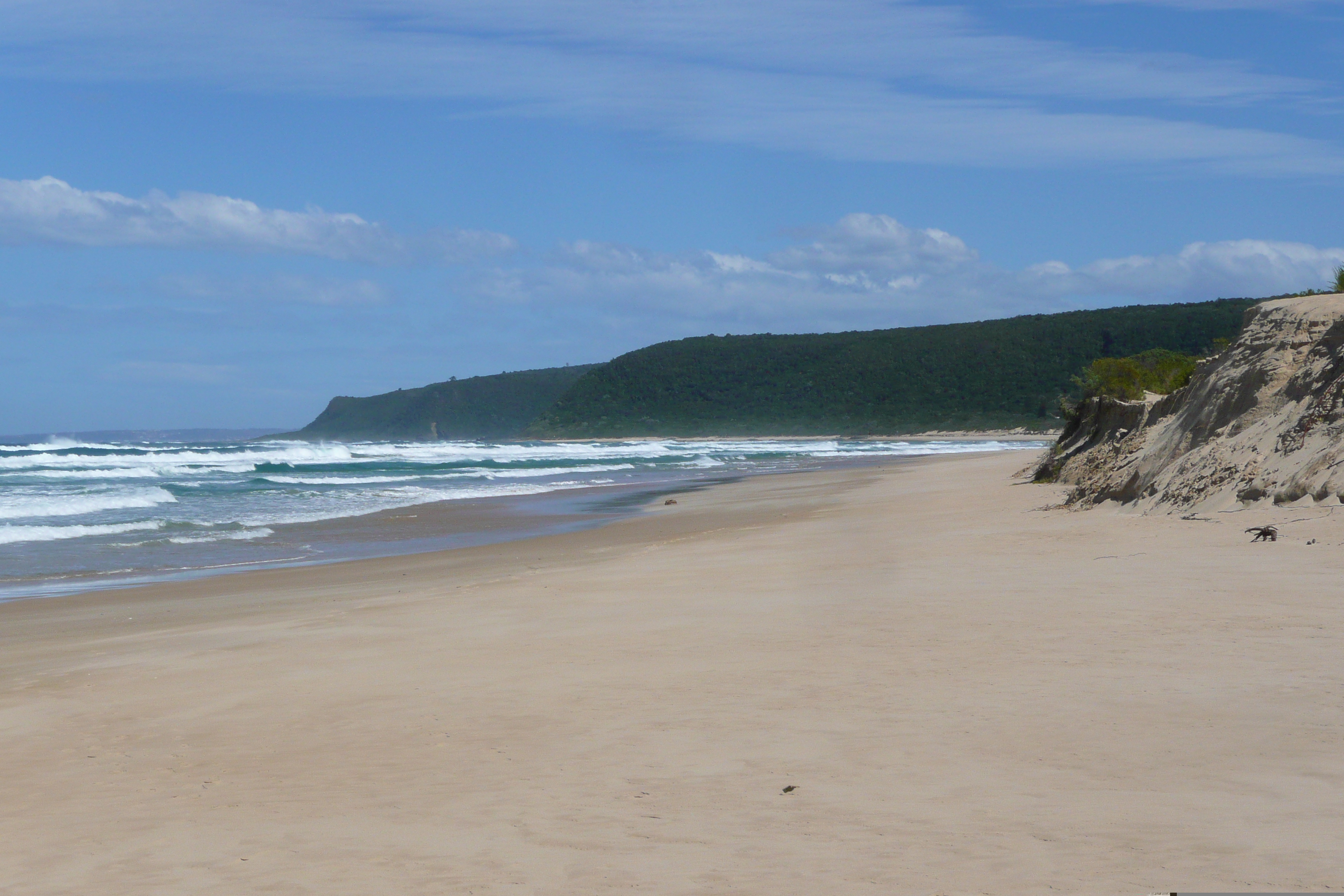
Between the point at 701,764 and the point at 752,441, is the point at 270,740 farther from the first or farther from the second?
the point at 752,441

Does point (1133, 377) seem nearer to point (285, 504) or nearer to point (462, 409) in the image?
point (285, 504)

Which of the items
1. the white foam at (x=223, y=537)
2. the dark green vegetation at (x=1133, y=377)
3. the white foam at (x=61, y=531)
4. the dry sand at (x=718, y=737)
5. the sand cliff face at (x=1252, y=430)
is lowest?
the white foam at (x=223, y=537)

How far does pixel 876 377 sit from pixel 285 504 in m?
93.7

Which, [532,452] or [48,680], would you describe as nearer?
[48,680]

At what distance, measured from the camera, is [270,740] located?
15.9 feet

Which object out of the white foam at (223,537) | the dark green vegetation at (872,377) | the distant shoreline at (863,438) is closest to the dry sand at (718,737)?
the white foam at (223,537)

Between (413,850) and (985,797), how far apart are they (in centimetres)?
189

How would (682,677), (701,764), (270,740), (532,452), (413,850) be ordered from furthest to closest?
(532,452), (682,677), (270,740), (701,764), (413,850)

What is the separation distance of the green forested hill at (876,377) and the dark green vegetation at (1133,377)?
222ft

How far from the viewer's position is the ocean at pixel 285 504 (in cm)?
1421

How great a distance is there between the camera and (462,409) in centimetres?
15912

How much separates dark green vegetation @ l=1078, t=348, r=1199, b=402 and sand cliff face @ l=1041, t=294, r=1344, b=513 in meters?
6.20

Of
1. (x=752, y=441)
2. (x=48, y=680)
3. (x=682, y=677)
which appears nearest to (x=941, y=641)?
(x=682, y=677)

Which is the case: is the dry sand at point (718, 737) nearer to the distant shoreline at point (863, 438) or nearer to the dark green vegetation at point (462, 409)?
the distant shoreline at point (863, 438)
